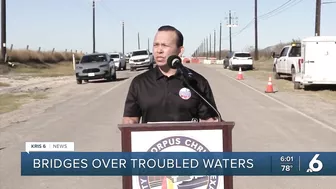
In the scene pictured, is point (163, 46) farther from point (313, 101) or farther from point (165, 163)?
point (313, 101)

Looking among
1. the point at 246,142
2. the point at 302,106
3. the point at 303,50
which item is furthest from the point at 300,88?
the point at 246,142

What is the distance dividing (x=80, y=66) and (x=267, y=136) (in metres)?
21.7

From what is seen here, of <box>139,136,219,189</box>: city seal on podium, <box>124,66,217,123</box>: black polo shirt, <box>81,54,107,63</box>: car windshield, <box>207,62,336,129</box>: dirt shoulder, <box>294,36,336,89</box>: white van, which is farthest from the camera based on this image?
<box>81,54,107,63</box>: car windshield

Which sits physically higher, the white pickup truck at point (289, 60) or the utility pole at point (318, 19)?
the utility pole at point (318, 19)

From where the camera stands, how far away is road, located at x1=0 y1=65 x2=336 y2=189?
22.3 ft

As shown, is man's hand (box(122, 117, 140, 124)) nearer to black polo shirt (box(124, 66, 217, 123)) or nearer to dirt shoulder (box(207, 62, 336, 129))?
black polo shirt (box(124, 66, 217, 123))

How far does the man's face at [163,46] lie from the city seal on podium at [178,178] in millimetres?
677

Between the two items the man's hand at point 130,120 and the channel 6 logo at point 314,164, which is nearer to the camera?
the man's hand at point 130,120

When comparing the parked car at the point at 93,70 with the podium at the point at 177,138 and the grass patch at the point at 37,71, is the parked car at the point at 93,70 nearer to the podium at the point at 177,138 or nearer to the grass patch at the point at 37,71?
the grass patch at the point at 37,71

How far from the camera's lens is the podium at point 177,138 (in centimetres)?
316

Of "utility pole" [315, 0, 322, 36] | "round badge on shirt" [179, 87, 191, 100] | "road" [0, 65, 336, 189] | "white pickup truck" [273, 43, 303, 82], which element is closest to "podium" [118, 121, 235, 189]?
"round badge on shirt" [179, 87, 191, 100]

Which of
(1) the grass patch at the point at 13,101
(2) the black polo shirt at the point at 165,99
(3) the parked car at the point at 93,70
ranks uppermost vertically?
(2) the black polo shirt at the point at 165,99

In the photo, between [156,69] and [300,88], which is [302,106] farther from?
[156,69]

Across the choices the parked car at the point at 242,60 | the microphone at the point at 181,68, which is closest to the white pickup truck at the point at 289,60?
the parked car at the point at 242,60
